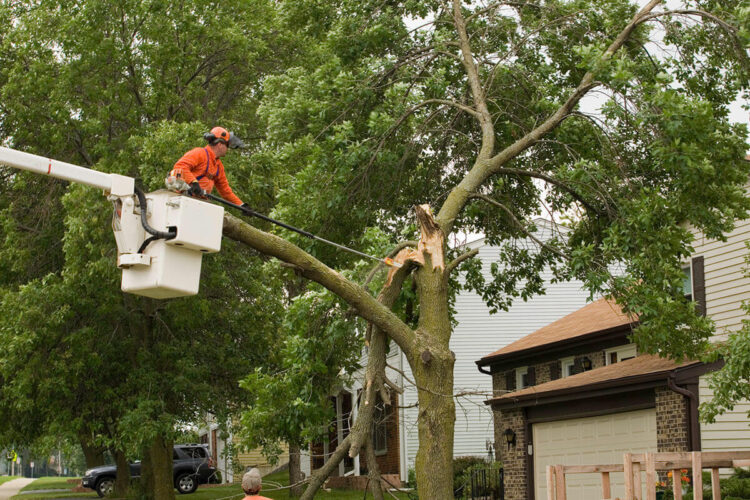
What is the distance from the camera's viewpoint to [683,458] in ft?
34.2

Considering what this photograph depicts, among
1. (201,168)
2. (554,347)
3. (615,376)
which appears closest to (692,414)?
Answer: (615,376)

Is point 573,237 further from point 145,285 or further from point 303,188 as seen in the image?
point 145,285

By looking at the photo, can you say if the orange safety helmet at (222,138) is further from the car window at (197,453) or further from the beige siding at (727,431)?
the car window at (197,453)

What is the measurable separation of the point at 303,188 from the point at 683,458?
659 centimetres

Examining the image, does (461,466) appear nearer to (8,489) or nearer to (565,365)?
→ (565,365)

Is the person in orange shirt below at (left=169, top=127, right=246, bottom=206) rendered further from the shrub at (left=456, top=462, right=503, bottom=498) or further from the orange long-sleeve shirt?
the shrub at (left=456, top=462, right=503, bottom=498)

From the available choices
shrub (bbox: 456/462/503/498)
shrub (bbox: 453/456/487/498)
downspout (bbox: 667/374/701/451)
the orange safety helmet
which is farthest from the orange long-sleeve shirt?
shrub (bbox: 453/456/487/498)

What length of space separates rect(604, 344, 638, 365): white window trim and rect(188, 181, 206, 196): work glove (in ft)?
50.3

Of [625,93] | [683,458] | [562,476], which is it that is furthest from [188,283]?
[562,476]

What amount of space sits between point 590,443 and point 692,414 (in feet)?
11.1

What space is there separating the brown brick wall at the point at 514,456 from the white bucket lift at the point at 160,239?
16.5 metres

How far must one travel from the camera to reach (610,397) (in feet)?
62.8

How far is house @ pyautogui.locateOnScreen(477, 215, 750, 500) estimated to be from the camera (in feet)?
56.7

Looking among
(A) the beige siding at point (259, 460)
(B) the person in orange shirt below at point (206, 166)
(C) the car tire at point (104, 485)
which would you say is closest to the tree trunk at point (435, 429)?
(B) the person in orange shirt below at point (206, 166)
